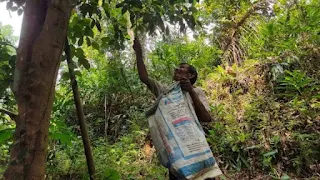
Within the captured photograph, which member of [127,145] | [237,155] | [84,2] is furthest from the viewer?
[127,145]

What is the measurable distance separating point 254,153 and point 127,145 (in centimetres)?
188

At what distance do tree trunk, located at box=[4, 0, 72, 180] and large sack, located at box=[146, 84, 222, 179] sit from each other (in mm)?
815

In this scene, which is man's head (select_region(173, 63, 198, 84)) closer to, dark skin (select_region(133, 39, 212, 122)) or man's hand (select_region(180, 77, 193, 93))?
dark skin (select_region(133, 39, 212, 122))

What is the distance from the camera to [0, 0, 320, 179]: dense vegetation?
276 centimetres

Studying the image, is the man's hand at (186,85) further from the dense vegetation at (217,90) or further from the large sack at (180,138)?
the dense vegetation at (217,90)

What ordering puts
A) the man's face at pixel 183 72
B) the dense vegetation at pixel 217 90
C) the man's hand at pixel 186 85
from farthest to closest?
the dense vegetation at pixel 217 90 < the man's face at pixel 183 72 < the man's hand at pixel 186 85

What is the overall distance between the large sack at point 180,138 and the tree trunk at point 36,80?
81 cm

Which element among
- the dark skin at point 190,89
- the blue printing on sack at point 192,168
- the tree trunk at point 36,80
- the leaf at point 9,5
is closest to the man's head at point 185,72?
the dark skin at point 190,89

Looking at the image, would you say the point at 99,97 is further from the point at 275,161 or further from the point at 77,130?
the point at 275,161

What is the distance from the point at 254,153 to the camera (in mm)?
3801

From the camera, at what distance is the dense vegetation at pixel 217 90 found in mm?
2760

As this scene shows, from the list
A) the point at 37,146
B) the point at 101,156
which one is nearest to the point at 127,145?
the point at 101,156

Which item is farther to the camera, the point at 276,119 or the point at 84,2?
the point at 276,119

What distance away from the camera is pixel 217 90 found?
16.6 feet
